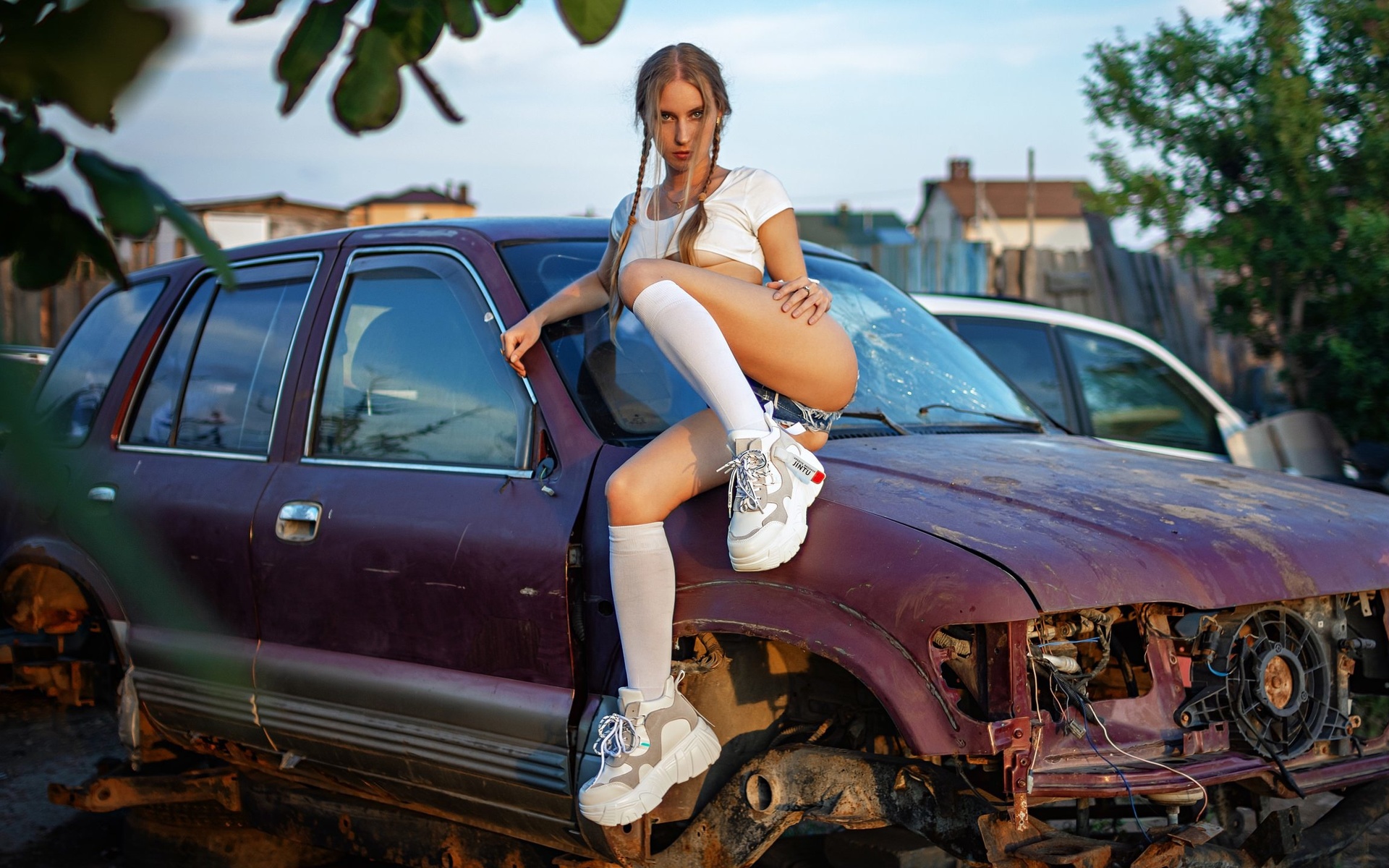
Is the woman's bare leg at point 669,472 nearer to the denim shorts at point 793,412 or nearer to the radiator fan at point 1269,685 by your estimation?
the denim shorts at point 793,412

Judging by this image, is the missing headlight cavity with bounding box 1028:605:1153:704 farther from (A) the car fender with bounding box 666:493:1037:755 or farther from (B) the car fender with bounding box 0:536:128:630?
(B) the car fender with bounding box 0:536:128:630

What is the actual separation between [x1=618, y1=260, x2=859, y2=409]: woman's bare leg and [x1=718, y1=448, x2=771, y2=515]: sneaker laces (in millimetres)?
304

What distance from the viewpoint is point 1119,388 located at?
732 cm

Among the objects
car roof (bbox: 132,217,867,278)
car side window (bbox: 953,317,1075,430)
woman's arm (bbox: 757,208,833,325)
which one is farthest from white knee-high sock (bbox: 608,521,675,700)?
car side window (bbox: 953,317,1075,430)

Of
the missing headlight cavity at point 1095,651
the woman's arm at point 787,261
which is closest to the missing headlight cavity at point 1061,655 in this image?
the missing headlight cavity at point 1095,651

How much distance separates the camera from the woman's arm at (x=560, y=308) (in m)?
3.42

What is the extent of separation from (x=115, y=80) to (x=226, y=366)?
3.69m

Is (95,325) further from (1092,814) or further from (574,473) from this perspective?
(1092,814)

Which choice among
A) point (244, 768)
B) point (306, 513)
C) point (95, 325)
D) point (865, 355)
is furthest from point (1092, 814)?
point (95, 325)

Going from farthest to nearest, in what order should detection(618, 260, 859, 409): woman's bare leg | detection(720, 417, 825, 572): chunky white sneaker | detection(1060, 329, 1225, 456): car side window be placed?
detection(1060, 329, 1225, 456): car side window
detection(618, 260, 859, 409): woman's bare leg
detection(720, 417, 825, 572): chunky white sneaker

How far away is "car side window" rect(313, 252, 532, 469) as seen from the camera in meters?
3.55

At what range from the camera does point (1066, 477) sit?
3.26 meters

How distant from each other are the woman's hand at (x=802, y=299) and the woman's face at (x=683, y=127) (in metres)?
0.39

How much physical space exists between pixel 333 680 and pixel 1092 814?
2016 millimetres
